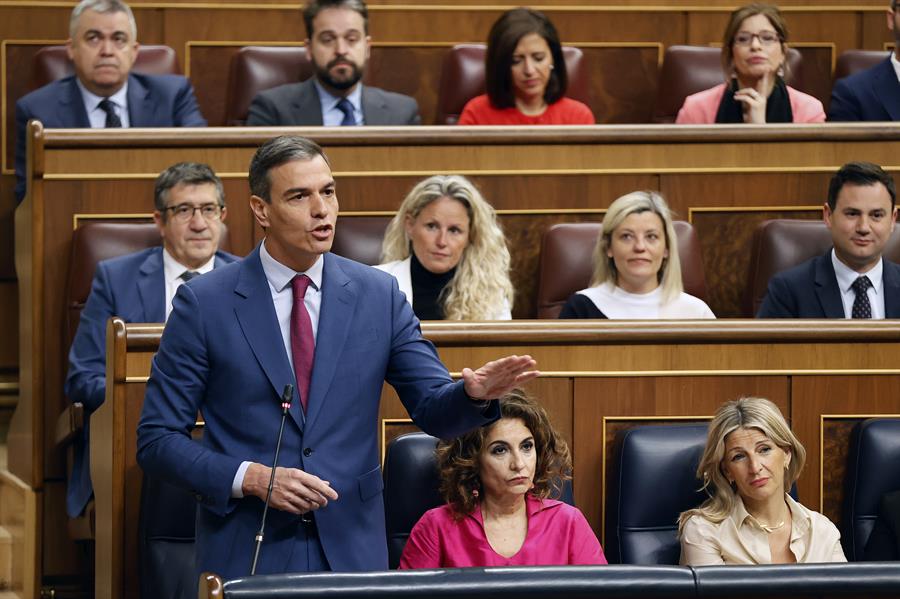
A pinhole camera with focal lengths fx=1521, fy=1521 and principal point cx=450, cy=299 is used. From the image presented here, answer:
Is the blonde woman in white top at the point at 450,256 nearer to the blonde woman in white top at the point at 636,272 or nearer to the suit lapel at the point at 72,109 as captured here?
the blonde woman in white top at the point at 636,272

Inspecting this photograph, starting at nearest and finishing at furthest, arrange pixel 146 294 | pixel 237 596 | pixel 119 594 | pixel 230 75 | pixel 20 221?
pixel 237 596
pixel 119 594
pixel 146 294
pixel 20 221
pixel 230 75

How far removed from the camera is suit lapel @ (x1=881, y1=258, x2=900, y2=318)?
2.08 metres

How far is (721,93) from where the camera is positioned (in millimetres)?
2541

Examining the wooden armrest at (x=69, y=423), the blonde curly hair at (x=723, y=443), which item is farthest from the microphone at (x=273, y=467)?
the wooden armrest at (x=69, y=423)

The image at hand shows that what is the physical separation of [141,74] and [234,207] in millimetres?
419

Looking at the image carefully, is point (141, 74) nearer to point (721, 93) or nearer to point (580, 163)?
point (580, 163)

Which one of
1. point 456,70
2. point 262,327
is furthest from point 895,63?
point 262,327

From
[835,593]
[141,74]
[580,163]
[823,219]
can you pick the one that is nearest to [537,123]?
[580,163]

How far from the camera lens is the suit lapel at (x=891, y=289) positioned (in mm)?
2084

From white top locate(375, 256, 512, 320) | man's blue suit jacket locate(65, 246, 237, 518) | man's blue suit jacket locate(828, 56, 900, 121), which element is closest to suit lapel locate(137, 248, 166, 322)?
man's blue suit jacket locate(65, 246, 237, 518)

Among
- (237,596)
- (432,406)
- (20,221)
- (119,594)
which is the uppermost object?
(20,221)

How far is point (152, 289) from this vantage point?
78.5 inches

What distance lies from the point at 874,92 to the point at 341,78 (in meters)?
0.90

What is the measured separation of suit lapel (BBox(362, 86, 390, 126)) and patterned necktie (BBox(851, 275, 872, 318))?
2.76ft
